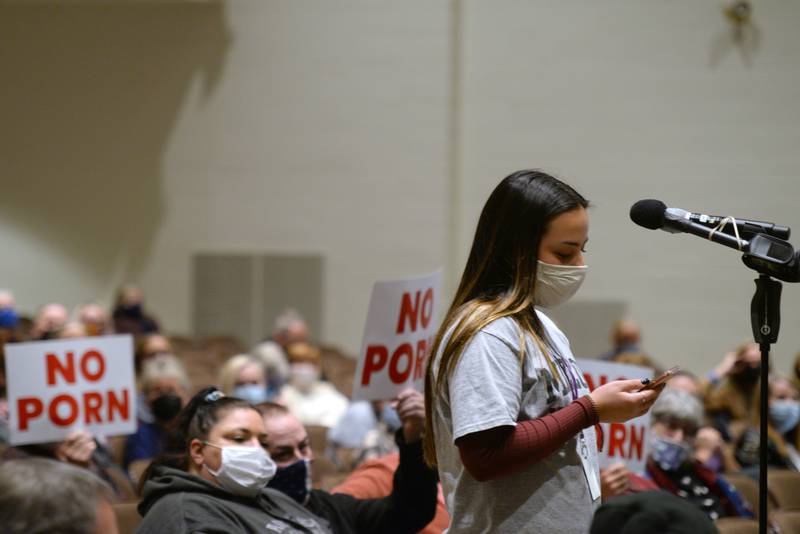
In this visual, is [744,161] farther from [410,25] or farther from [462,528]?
[462,528]

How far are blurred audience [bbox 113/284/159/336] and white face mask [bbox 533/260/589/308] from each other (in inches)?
377

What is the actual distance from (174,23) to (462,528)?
1188cm

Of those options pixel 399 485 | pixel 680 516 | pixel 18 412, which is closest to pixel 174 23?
pixel 18 412

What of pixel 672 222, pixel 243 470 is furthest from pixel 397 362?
pixel 672 222

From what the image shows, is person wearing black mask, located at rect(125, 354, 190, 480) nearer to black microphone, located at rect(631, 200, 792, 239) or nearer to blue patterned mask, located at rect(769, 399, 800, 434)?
black microphone, located at rect(631, 200, 792, 239)

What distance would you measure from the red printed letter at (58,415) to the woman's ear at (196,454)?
1.65 m

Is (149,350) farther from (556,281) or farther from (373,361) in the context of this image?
(556,281)

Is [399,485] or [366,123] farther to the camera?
[366,123]

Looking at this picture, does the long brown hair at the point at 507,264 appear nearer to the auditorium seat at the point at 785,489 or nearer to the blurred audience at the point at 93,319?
the auditorium seat at the point at 785,489

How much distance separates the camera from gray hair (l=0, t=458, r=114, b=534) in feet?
5.38

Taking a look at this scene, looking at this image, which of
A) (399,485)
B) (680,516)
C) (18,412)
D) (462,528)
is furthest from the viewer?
(18,412)

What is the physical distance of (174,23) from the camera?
13.2m

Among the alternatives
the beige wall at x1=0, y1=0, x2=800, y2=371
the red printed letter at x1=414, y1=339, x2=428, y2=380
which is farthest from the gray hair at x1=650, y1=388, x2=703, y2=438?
the beige wall at x1=0, y1=0, x2=800, y2=371

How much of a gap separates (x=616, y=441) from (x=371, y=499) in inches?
43.1
